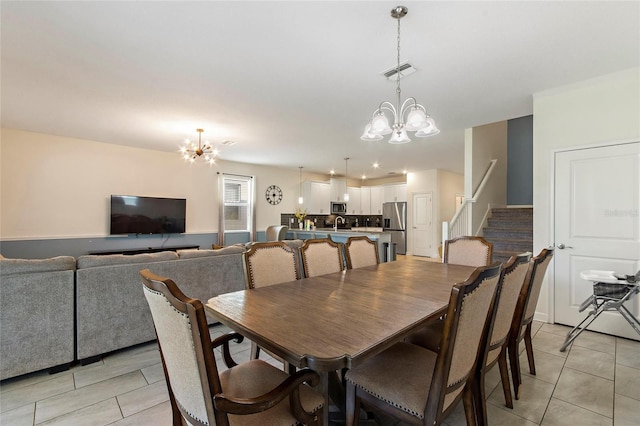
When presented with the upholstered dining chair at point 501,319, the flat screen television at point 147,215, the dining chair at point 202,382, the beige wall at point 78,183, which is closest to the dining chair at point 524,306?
the upholstered dining chair at point 501,319

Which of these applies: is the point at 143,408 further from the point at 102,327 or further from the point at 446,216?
the point at 446,216

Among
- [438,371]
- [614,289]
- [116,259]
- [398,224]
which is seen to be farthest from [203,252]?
[398,224]

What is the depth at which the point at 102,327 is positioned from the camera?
239 centimetres

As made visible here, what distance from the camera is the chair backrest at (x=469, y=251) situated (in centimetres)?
268

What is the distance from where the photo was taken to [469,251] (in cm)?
281

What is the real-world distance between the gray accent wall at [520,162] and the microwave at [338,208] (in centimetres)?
459

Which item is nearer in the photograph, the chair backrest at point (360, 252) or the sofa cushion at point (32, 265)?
the sofa cushion at point (32, 265)

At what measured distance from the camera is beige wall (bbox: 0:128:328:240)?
461cm

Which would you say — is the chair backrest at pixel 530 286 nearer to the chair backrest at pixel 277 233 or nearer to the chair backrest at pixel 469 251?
the chair backrest at pixel 469 251

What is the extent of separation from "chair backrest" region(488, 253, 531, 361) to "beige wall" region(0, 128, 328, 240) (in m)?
6.17

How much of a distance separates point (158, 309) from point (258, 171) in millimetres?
6780

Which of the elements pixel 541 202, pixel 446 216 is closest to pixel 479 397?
pixel 541 202

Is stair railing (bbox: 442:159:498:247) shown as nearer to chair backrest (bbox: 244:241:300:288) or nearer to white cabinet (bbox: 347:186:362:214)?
chair backrest (bbox: 244:241:300:288)

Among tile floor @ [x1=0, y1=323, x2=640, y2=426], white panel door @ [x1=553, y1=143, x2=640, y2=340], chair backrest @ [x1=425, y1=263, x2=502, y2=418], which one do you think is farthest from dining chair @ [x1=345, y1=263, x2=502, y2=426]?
white panel door @ [x1=553, y1=143, x2=640, y2=340]
